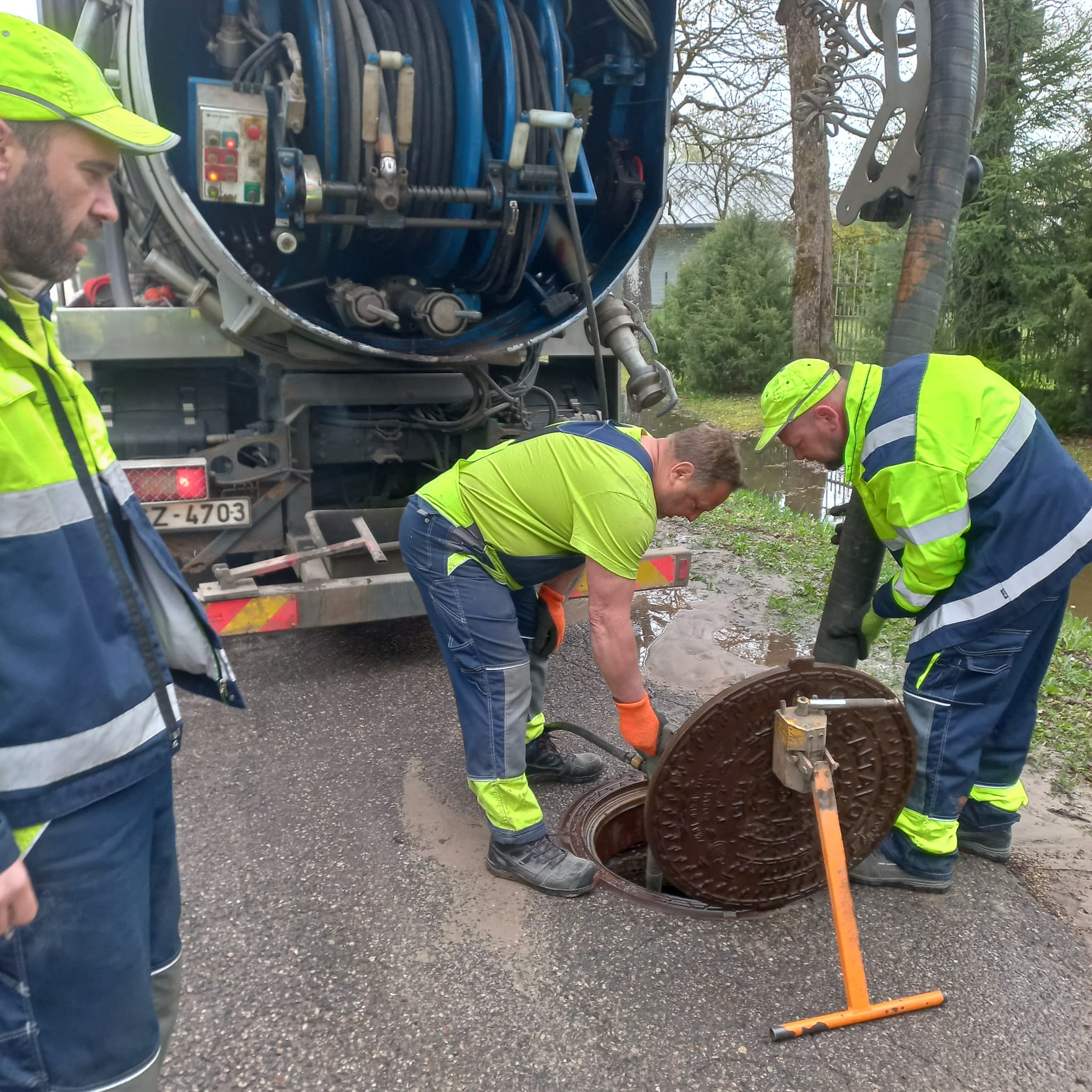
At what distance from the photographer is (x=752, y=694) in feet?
7.81

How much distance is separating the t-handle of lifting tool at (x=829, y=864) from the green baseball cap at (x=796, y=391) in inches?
34.4

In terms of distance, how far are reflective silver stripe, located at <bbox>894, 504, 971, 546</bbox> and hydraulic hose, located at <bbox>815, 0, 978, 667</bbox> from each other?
56 cm

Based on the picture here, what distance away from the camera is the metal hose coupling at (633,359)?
4402 mm

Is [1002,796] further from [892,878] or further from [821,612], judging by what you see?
[821,612]

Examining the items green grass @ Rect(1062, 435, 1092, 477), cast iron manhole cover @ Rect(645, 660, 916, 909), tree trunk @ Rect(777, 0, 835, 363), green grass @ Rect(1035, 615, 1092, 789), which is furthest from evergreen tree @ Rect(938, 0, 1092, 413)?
cast iron manhole cover @ Rect(645, 660, 916, 909)

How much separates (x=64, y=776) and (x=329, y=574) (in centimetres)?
255

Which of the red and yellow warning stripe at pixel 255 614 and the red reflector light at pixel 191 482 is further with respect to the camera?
the red reflector light at pixel 191 482

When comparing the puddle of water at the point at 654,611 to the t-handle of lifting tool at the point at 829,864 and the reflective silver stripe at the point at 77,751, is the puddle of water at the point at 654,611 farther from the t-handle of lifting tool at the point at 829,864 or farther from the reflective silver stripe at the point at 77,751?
the reflective silver stripe at the point at 77,751

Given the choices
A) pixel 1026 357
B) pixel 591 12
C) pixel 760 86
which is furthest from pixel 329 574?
pixel 760 86

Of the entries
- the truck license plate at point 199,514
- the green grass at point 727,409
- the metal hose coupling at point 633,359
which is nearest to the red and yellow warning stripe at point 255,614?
the truck license plate at point 199,514

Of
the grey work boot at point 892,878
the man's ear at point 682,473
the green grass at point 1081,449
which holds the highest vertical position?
the man's ear at point 682,473

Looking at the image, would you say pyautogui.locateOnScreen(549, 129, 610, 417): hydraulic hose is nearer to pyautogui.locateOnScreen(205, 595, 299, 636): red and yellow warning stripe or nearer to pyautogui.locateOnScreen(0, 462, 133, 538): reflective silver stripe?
pyautogui.locateOnScreen(205, 595, 299, 636): red and yellow warning stripe

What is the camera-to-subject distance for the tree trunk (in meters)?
12.1

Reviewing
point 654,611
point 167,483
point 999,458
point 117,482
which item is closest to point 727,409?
point 654,611
